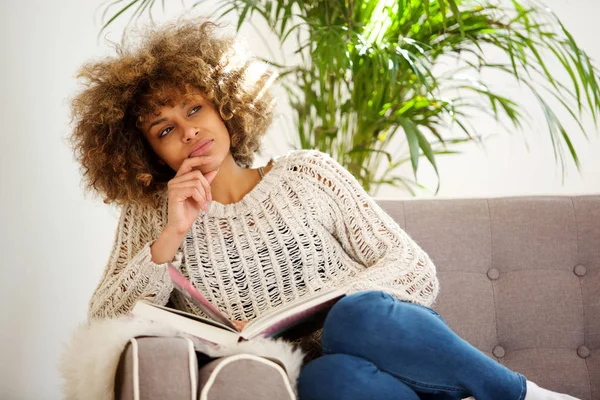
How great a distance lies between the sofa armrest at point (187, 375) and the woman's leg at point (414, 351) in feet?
0.51

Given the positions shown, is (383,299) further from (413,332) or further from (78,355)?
(78,355)

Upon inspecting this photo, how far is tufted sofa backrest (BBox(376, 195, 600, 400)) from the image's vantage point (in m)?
1.62

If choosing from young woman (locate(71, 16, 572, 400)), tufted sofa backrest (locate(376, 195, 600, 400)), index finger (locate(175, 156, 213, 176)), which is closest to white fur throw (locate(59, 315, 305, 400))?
young woman (locate(71, 16, 572, 400))

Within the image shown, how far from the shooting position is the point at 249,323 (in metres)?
1.21

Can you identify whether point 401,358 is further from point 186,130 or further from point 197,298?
point 186,130

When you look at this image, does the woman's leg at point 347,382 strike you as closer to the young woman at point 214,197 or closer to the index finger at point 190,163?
the young woman at point 214,197

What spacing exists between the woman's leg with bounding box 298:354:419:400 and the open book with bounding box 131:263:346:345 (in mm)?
99

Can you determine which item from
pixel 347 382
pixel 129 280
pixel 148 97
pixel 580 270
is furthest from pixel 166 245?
pixel 580 270

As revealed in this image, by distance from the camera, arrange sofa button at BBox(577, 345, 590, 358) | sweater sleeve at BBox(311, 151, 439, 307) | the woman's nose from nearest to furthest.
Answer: sweater sleeve at BBox(311, 151, 439, 307), the woman's nose, sofa button at BBox(577, 345, 590, 358)

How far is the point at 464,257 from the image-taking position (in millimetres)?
1706

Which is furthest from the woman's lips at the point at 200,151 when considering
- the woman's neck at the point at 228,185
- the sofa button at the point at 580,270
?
the sofa button at the point at 580,270

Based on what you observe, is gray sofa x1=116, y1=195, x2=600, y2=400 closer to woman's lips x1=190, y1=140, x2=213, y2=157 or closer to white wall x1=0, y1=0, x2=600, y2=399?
woman's lips x1=190, y1=140, x2=213, y2=157

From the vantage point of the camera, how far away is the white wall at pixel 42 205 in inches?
65.5

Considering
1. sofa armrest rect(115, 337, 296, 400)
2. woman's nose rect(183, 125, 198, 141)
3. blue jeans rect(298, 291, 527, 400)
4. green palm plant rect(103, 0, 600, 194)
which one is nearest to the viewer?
sofa armrest rect(115, 337, 296, 400)
